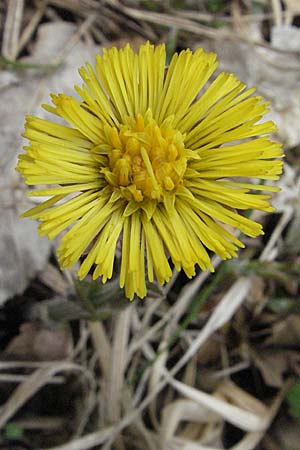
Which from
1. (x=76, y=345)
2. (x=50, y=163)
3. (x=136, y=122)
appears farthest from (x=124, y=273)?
(x=76, y=345)

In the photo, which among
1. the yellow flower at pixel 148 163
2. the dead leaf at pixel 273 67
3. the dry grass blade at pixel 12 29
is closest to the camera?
the yellow flower at pixel 148 163

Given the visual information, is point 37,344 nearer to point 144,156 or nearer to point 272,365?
point 272,365

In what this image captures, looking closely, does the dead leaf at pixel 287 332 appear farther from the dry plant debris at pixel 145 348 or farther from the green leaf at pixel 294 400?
the green leaf at pixel 294 400

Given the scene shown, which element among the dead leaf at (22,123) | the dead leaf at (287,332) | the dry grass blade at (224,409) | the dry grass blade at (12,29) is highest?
the dry grass blade at (12,29)

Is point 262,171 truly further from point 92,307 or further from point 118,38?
point 118,38

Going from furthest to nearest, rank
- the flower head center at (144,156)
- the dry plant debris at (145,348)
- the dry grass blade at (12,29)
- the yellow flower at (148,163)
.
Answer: the dry grass blade at (12,29) < the dry plant debris at (145,348) < the flower head center at (144,156) < the yellow flower at (148,163)

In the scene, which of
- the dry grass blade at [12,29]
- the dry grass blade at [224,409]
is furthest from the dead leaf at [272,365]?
the dry grass blade at [12,29]

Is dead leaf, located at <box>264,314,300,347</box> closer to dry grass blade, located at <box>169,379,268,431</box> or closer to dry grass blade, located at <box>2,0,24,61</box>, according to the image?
dry grass blade, located at <box>169,379,268,431</box>
